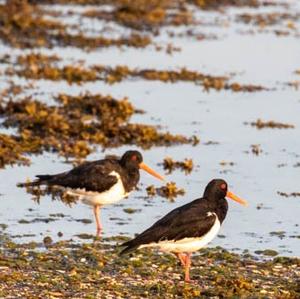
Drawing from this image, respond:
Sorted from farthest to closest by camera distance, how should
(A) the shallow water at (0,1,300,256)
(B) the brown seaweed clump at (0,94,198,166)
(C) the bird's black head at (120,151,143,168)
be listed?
(B) the brown seaweed clump at (0,94,198,166)
(C) the bird's black head at (120,151,143,168)
(A) the shallow water at (0,1,300,256)

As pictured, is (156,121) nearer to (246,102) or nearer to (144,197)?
(246,102)

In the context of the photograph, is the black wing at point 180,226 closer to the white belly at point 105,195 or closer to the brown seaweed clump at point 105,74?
the white belly at point 105,195

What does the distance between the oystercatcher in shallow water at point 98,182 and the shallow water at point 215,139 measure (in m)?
0.37

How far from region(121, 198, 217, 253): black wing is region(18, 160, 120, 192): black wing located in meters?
2.93

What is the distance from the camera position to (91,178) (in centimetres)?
1611

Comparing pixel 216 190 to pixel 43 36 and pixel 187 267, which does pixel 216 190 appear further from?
pixel 43 36

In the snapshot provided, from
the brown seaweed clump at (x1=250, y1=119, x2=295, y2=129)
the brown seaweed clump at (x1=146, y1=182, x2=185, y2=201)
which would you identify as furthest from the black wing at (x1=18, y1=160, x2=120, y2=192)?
the brown seaweed clump at (x1=250, y1=119, x2=295, y2=129)

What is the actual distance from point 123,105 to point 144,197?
565 cm

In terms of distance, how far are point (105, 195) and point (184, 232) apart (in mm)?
3259

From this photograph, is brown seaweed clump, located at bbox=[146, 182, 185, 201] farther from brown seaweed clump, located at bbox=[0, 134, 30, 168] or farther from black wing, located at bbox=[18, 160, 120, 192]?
brown seaweed clump, located at bbox=[0, 134, 30, 168]

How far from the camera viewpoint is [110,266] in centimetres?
1356

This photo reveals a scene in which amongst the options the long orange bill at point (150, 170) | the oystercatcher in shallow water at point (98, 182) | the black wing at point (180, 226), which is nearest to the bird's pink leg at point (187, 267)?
the black wing at point (180, 226)

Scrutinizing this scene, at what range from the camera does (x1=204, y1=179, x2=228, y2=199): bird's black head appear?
45.4 ft

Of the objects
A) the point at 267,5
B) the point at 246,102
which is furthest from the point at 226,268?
the point at 267,5
